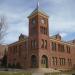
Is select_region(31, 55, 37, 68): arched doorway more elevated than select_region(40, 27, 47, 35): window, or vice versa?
select_region(40, 27, 47, 35): window

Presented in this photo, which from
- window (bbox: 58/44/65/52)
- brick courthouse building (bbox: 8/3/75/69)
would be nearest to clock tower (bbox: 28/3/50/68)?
brick courthouse building (bbox: 8/3/75/69)

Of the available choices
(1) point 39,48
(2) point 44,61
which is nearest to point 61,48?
(2) point 44,61

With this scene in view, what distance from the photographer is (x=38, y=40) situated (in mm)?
50375

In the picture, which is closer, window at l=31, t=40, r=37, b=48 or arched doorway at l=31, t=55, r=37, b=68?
arched doorway at l=31, t=55, r=37, b=68

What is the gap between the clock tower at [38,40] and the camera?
50.6m

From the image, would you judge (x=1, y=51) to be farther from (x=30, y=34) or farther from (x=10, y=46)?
(x=30, y=34)

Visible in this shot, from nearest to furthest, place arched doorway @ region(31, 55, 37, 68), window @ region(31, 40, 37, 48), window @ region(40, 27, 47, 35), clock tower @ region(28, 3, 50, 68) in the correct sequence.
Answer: clock tower @ region(28, 3, 50, 68), arched doorway @ region(31, 55, 37, 68), window @ region(31, 40, 37, 48), window @ region(40, 27, 47, 35)

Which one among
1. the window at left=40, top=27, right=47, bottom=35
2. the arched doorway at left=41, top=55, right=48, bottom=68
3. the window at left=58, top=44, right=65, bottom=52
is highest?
the window at left=40, top=27, right=47, bottom=35

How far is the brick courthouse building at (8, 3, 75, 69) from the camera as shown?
5094 centimetres

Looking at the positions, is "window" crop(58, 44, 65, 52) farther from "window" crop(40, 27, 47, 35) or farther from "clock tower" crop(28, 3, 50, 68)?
"window" crop(40, 27, 47, 35)

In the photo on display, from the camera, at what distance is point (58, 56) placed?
191 feet

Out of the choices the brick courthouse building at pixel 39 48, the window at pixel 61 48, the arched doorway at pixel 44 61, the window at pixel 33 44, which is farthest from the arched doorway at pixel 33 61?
the window at pixel 61 48

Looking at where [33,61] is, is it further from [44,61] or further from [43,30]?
[43,30]

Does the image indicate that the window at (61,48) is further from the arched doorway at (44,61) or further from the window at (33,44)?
the window at (33,44)
